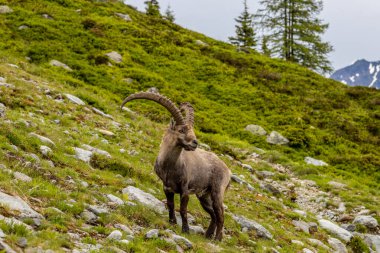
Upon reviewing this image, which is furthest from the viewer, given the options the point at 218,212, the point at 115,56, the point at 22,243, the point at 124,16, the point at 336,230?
the point at 124,16

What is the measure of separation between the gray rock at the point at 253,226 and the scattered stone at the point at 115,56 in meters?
20.9

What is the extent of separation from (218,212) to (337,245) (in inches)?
254

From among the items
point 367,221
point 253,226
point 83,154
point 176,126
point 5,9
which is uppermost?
point 5,9

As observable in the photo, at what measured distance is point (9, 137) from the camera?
→ 12.4m

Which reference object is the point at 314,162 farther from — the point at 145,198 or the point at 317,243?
the point at 145,198

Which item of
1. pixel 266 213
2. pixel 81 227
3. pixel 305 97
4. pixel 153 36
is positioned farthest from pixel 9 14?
pixel 81 227

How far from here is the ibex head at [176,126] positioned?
35.5 ft

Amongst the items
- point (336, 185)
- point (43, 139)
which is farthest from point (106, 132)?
point (336, 185)

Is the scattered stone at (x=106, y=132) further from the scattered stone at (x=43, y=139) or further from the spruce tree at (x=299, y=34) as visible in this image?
the spruce tree at (x=299, y=34)

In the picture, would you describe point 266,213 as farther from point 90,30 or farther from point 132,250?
point 90,30

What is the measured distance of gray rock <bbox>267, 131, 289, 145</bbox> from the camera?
28.3 metres

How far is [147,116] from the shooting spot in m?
25.8

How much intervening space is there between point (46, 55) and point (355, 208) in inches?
829

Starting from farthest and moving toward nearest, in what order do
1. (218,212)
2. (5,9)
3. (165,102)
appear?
(5,9) → (218,212) → (165,102)
